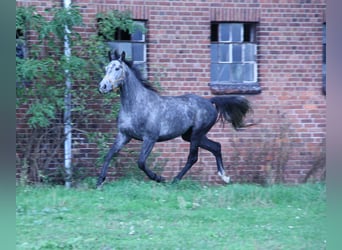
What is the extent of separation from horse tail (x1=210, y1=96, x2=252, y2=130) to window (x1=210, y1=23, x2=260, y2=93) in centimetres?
138

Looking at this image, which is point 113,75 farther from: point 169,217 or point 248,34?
point 248,34

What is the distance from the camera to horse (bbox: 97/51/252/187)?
31.7 ft

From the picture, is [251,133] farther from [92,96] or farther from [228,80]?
[92,96]

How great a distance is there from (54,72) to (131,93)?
1449mm

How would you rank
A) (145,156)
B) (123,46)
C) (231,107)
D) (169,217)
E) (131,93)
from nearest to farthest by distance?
1. (169,217)
2. (145,156)
3. (131,93)
4. (231,107)
5. (123,46)

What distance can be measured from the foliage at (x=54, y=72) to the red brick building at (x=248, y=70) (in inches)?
26.1

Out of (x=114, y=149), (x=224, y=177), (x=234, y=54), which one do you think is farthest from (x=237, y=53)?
(x=114, y=149)

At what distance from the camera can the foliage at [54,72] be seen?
10008mm

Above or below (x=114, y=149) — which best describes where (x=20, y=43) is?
above

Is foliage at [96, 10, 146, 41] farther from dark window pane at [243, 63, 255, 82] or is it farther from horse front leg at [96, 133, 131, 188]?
dark window pane at [243, 63, 255, 82]

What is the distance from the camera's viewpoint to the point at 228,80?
1204cm

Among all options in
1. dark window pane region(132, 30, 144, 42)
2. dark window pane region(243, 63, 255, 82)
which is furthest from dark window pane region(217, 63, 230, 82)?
dark window pane region(132, 30, 144, 42)

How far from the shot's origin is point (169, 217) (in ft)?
24.3

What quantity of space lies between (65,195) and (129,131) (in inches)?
61.8
